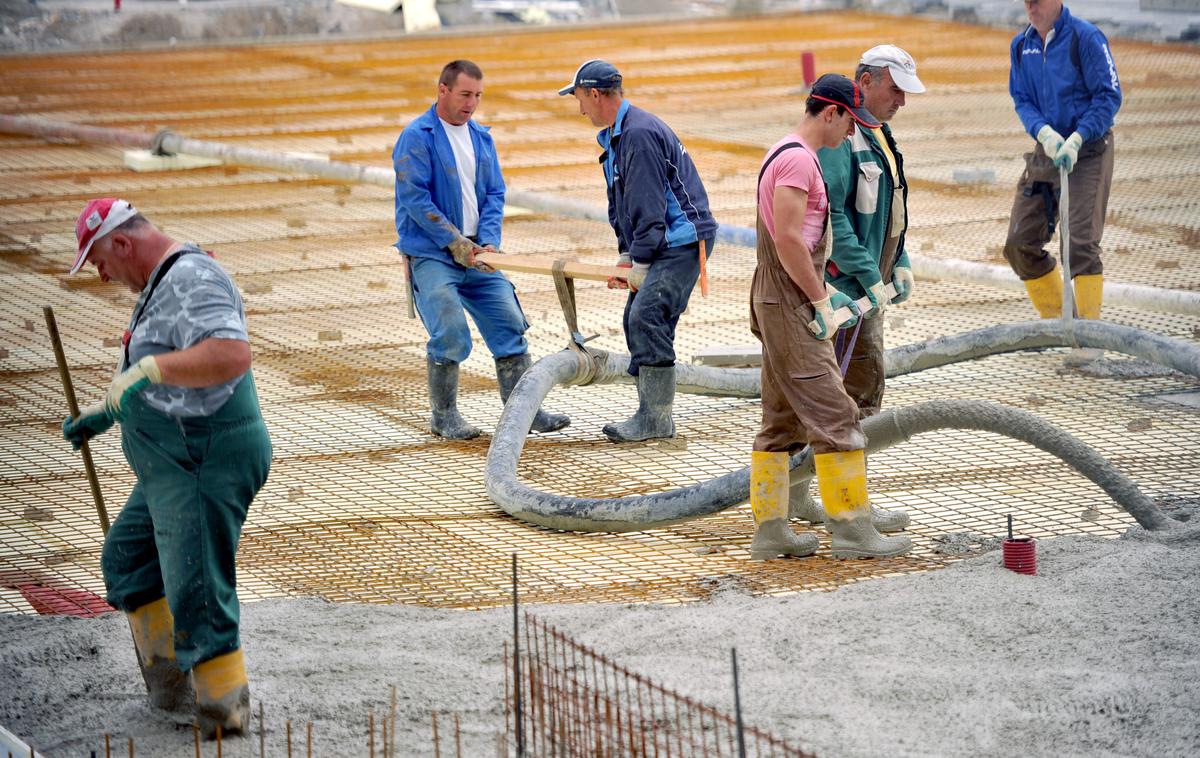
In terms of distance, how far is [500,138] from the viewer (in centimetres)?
1691

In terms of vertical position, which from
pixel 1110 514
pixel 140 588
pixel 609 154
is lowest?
pixel 1110 514

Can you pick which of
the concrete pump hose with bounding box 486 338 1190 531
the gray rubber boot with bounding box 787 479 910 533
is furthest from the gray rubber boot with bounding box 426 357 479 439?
the gray rubber boot with bounding box 787 479 910 533

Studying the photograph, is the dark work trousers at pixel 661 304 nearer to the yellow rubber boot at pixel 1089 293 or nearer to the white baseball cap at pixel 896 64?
the white baseball cap at pixel 896 64

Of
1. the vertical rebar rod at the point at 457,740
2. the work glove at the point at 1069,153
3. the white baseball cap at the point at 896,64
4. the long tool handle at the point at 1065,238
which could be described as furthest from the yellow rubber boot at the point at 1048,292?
the vertical rebar rod at the point at 457,740

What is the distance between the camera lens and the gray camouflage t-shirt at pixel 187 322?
13.3ft

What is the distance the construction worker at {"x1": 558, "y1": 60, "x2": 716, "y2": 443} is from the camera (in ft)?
22.7

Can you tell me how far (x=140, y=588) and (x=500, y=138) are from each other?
42.5 ft

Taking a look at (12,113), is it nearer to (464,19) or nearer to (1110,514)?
(464,19)

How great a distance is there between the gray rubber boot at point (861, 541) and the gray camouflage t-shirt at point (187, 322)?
247cm

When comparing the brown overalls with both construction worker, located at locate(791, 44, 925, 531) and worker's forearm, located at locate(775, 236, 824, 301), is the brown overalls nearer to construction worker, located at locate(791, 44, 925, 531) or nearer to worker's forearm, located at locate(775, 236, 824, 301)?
worker's forearm, located at locate(775, 236, 824, 301)

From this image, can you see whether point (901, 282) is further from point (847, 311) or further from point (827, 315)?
point (827, 315)

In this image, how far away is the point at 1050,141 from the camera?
26.6 feet

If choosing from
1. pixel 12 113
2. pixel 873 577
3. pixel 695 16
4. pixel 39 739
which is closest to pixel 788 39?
pixel 695 16

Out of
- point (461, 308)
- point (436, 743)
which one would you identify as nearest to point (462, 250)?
point (461, 308)
